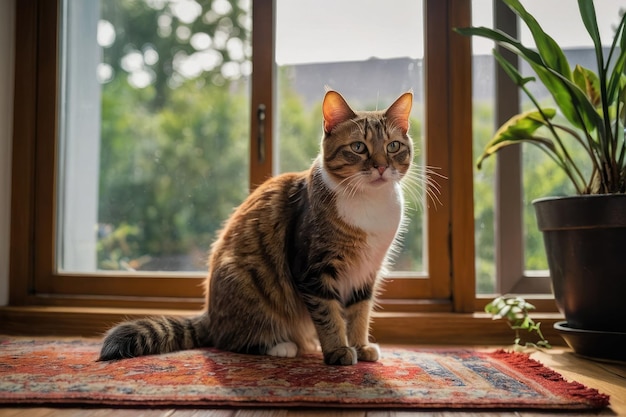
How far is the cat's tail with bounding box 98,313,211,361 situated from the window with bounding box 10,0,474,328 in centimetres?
51

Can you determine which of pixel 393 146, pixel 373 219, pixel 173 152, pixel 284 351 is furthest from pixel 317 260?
pixel 173 152

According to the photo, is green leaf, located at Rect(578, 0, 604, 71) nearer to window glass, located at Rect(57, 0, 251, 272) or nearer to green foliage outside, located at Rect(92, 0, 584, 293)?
green foliage outside, located at Rect(92, 0, 584, 293)

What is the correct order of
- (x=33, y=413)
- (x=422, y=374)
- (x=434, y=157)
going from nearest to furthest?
(x=33, y=413) → (x=422, y=374) → (x=434, y=157)

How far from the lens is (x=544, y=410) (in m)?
1.20

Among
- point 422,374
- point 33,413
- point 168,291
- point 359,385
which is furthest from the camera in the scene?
point 168,291

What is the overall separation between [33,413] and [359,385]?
711 millimetres

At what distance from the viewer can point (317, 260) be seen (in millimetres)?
1663

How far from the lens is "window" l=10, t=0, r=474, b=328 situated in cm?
227

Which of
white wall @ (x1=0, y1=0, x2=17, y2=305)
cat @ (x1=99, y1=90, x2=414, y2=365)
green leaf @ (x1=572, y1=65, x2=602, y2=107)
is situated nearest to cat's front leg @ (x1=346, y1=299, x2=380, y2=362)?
cat @ (x1=99, y1=90, x2=414, y2=365)

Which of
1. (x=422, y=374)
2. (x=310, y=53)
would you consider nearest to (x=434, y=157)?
(x=310, y=53)

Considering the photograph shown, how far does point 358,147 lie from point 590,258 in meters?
0.78

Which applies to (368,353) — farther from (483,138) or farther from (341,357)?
(483,138)

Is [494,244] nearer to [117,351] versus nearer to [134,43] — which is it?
[117,351]

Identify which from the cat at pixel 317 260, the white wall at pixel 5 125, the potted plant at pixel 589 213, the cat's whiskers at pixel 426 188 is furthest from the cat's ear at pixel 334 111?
the white wall at pixel 5 125
